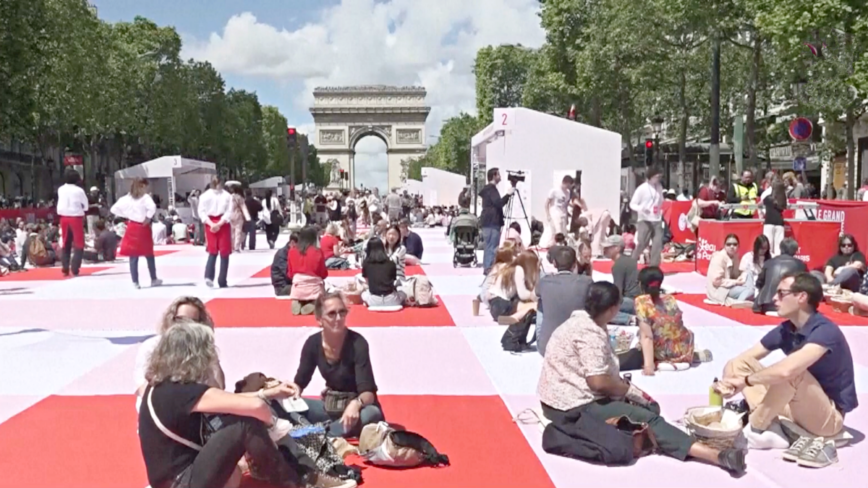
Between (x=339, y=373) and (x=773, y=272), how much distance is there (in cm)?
698

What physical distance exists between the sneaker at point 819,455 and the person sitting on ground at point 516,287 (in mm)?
4159

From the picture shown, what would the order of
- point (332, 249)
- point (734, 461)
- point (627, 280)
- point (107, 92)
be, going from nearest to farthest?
point (734, 461) → point (627, 280) → point (332, 249) → point (107, 92)

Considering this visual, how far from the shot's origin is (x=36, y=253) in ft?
58.9

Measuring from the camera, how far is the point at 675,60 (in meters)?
36.5

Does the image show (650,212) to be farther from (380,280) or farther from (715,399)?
(715,399)

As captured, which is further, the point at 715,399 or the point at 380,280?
the point at 380,280

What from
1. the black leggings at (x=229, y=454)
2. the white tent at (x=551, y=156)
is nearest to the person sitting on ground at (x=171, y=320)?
the black leggings at (x=229, y=454)

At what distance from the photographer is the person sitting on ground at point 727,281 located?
1162 cm

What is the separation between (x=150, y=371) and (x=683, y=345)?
5289 millimetres

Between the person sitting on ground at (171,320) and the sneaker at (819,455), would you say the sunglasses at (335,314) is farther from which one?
the sneaker at (819,455)

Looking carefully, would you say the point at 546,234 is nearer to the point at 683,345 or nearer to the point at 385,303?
the point at 385,303

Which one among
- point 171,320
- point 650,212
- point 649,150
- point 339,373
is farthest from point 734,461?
point 649,150

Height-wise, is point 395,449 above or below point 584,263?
below

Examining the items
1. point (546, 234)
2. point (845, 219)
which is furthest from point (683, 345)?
point (546, 234)
